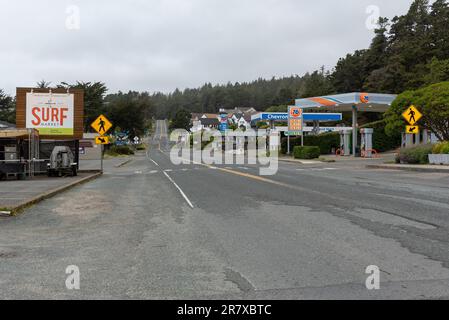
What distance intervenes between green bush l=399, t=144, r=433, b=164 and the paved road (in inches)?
686

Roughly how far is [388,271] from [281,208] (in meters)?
6.22

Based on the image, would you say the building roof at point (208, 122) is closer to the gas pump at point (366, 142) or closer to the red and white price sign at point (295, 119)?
the red and white price sign at point (295, 119)

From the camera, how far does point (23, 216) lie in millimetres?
11547

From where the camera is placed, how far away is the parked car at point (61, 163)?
24688mm

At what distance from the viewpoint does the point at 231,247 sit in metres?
7.94

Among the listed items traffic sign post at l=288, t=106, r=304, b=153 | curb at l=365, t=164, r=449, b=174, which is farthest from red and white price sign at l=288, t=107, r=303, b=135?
curb at l=365, t=164, r=449, b=174

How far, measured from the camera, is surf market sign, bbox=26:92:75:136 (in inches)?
1070

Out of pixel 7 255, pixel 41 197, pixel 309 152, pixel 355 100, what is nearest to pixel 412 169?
pixel 309 152

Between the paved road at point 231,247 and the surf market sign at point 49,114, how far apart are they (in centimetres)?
1389

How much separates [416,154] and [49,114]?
22550 mm

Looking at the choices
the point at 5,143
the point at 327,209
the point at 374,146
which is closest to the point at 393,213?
the point at 327,209

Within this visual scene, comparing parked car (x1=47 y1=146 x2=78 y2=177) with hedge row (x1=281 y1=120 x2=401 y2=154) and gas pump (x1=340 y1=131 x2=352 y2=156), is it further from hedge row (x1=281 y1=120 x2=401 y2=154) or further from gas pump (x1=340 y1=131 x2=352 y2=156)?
hedge row (x1=281 y1=120 x2=401 y2=154)

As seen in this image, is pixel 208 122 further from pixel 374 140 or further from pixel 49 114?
pixel 49 114
